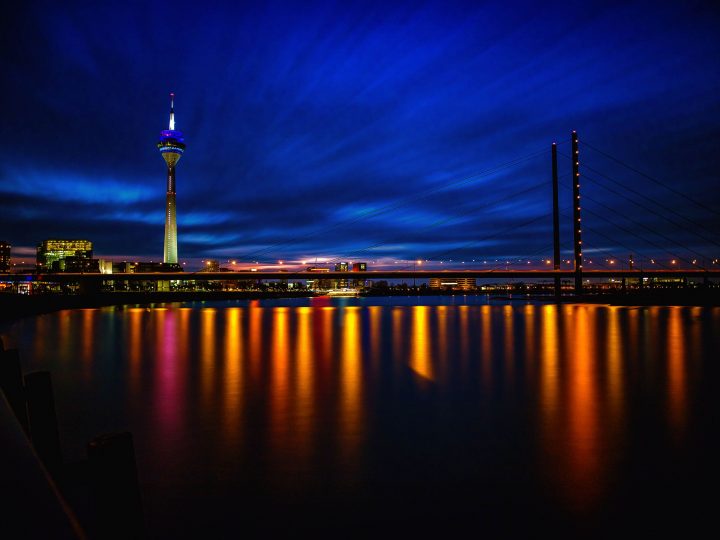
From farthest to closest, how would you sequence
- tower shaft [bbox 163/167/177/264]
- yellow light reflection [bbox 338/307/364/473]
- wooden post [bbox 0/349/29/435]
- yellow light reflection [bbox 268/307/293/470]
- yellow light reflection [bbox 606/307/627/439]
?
tower shaft [bbox 163/167/177/264] → yellow light reflection [bbox 606/307/627/439] → yellow light reflection [bbox 268/307/293/470] → yellow light reflection [bbox 338/307/364/473] → wooden post [bbox 0/349/29/435]

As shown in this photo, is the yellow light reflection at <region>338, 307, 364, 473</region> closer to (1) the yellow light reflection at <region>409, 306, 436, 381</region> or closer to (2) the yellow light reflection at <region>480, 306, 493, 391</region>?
(1) the yellow light reflection at <region>409, 306, 436, 381</region>

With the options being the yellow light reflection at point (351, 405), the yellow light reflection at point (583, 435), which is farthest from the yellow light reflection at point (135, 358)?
the yellow light reflection at point (583, 435)

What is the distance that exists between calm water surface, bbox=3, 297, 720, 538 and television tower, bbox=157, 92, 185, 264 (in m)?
155

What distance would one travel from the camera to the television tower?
526 feet

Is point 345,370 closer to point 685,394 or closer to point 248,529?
point 685,394

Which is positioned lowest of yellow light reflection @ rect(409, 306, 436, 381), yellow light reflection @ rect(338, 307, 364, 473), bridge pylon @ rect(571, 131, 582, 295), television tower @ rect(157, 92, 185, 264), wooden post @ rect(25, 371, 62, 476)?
yellow light reflection @ rect(409, 306, 436, 381)

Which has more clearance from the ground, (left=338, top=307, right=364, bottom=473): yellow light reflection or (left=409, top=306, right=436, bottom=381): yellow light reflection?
(left=338, top=307, right=364, bottom=473): yellow light reflection

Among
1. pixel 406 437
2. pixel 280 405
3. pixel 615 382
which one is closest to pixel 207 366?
pixel 280 405

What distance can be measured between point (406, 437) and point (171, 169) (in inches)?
7426

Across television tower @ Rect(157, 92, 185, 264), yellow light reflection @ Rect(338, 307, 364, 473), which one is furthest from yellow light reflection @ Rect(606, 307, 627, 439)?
television tower @ Rect(157, 92, 185, 264)

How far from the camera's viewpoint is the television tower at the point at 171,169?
160 m

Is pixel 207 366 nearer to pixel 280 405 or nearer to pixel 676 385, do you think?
pixel 280 405

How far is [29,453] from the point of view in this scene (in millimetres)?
1975

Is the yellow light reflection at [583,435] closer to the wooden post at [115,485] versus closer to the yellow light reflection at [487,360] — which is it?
the yellow light reflection at [487,360]
